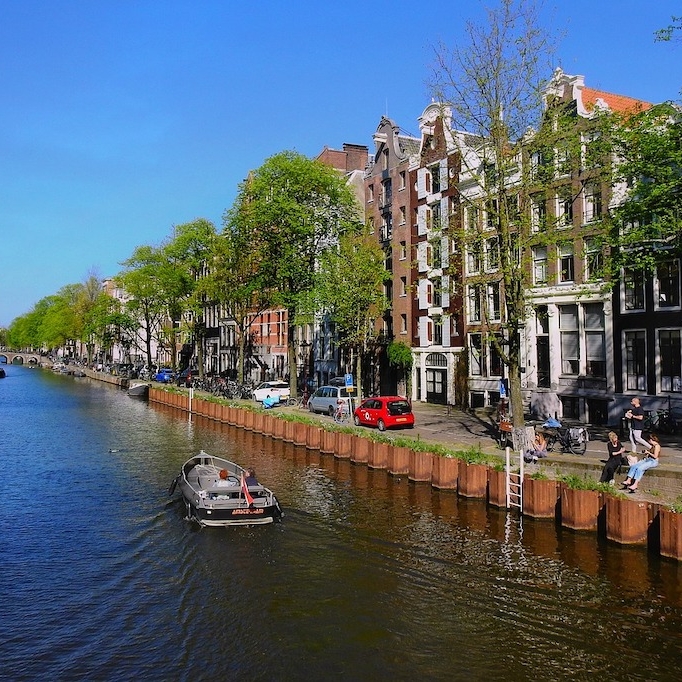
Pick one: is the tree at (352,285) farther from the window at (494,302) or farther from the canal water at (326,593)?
the canal water at (326,593)

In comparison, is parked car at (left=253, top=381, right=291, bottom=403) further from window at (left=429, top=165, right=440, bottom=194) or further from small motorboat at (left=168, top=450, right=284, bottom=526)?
small motorboat at (left=168, top=450, right=284, bottom=526)

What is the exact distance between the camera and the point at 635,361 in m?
39.6

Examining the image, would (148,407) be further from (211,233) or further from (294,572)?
(294,572)

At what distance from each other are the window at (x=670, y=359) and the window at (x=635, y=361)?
1.17m

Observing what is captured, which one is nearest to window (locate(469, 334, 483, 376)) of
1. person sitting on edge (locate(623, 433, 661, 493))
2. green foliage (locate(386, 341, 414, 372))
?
green foliage (locate(386, 341, 414, 372))

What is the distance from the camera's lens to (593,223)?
136ft

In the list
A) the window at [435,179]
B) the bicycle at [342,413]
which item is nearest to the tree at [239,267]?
the window at [435,179]

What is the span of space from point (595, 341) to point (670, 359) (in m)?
A: 5.16

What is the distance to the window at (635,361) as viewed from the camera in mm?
39094

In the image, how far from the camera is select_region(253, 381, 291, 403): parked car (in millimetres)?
59688

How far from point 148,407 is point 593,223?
162 feet

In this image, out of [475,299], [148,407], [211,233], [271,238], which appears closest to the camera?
[475,299]

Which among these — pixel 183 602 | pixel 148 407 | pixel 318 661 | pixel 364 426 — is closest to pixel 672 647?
pixel 318 661

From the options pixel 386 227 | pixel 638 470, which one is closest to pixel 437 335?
Result: pixel 386 227
